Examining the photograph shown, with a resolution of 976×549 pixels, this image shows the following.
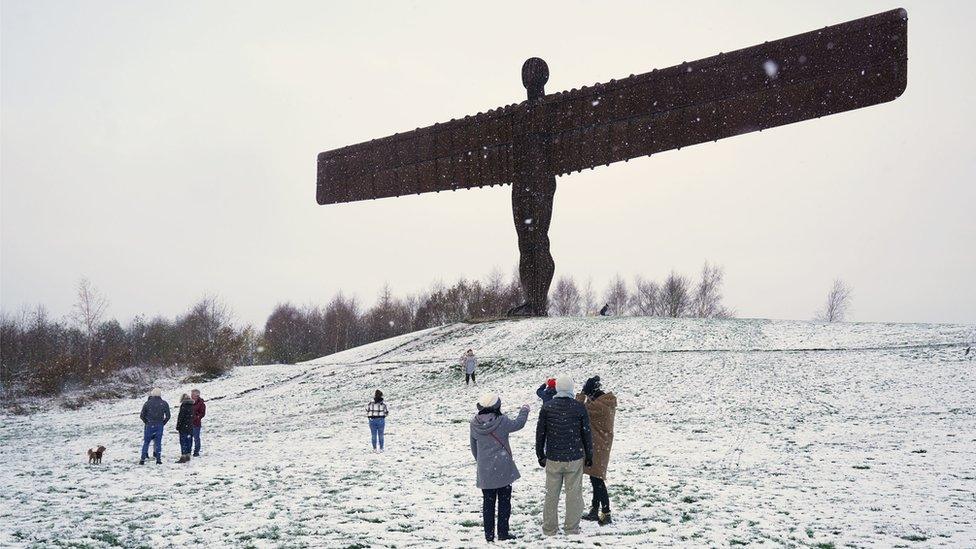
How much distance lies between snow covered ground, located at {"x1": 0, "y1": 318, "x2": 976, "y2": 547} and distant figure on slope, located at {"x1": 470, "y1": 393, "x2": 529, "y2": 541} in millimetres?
429

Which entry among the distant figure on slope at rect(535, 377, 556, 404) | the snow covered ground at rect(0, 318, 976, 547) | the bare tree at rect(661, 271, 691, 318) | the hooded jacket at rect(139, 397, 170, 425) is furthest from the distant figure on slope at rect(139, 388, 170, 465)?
the bare tree at rect(661, 271, 691, 318)

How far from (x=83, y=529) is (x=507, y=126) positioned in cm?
2092

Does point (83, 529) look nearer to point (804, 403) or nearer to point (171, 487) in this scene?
point (171, 487)

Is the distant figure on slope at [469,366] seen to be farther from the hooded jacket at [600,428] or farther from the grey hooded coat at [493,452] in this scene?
the grey hooded coat at [493,452]

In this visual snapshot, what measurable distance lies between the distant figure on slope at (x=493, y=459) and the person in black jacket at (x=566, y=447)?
307 mm

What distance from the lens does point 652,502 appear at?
9102 millimetres

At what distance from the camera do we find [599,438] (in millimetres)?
8094

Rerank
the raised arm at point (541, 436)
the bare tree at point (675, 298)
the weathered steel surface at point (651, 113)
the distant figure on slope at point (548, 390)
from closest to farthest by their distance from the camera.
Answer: the raised arm at point (541, 436), the distant figure on slope at point (548, 390), the weathered steel surface at point (651, 113), the bare tree at point (675, 298)

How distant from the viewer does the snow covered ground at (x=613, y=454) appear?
820 centimetres

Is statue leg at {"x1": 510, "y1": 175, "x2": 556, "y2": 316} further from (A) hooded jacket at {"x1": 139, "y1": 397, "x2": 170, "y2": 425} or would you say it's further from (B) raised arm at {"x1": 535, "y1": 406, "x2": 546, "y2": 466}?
(B) raised arm at {"x1": 535, "y1": 406, "x2": 546, "y2": 466}

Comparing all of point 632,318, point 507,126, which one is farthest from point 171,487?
point 632,318

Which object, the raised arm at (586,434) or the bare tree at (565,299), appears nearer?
the raised arm at (586,434)

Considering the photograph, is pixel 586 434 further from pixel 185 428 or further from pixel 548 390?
pixel 185 428

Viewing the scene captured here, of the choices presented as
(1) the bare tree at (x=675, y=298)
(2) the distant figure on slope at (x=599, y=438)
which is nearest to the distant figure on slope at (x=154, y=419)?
(2) the distant figure on slope at (x=599, y=438)
